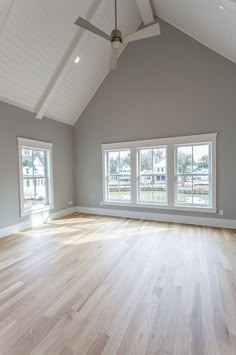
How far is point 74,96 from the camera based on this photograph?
536cm

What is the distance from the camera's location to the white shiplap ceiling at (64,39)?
10.7 ft

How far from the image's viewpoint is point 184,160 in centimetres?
491

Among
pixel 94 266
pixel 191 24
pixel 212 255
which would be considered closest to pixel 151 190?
pixel 212 255

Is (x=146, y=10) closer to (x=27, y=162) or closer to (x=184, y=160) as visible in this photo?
(x=184, y=160)

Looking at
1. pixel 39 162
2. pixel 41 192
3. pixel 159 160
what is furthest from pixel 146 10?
pixel 41 192

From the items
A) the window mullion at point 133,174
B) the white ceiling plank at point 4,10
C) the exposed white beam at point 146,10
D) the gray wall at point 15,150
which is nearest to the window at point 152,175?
the window mullion at point 133,174

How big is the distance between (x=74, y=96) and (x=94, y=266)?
443 centimetres

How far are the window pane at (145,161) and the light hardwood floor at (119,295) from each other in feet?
6.64

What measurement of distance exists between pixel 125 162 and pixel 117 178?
0.53 metres

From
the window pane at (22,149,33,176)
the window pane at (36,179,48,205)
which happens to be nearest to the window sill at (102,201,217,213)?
the window pane at (36,179,48,205)

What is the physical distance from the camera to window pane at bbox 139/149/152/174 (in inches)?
209

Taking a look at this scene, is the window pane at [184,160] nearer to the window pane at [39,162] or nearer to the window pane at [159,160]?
the window pane at [159,160]

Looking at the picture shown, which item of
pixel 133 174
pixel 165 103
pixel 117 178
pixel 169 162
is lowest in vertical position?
pixel 117 178

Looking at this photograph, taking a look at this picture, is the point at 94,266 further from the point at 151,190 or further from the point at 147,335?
the point at 151,190
